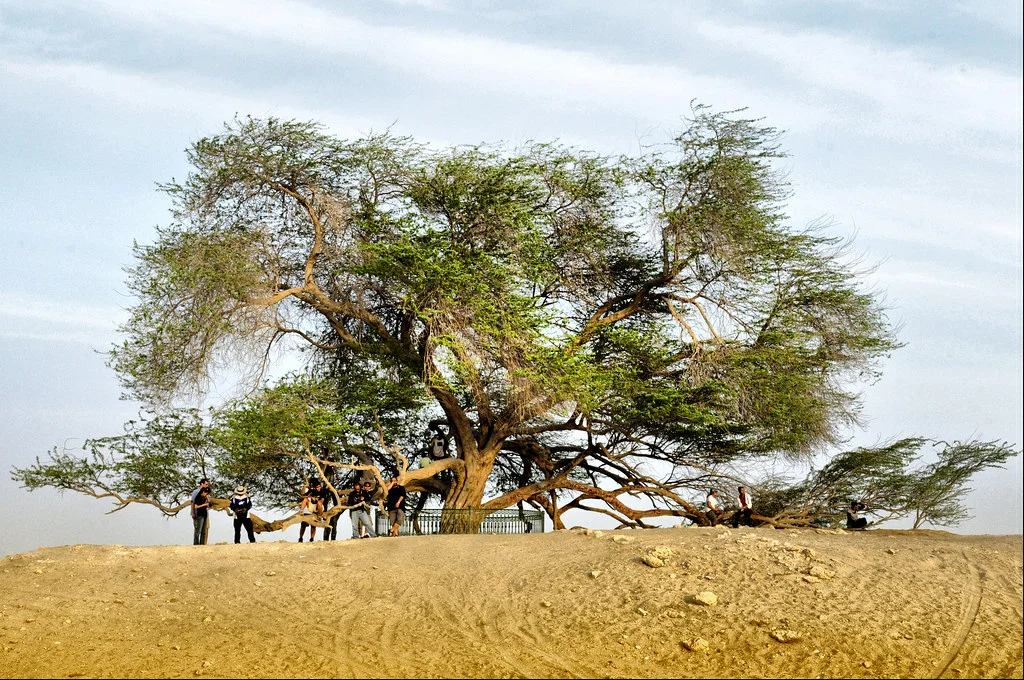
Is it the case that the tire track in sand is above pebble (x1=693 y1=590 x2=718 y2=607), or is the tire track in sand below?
below

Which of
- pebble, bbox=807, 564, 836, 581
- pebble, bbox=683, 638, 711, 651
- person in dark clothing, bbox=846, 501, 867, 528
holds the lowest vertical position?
person in dark clothing, bbox=846, 501, 867, 528

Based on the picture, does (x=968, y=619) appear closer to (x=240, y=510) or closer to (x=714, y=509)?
(x=714, y=509)

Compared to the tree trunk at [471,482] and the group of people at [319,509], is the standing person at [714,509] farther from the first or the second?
the group of people at [319,509]

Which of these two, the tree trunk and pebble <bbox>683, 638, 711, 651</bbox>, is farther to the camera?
the tree trunk

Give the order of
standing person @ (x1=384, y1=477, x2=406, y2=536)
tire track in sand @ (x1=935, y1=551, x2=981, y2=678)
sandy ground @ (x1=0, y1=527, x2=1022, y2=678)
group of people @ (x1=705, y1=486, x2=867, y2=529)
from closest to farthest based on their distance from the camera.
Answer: tire track in sand @ (x1=935, y1=551, x2=981, y2=678)
sandy ground @ (x1=0, y1=527, x2=1022, y2=678)
standing person @ (x1=384, y1=477, x2=406, y2=536)
group of people @ (x1=705, y1=486, x2=867, y2=529)

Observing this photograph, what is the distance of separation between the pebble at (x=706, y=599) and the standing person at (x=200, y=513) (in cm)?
1130

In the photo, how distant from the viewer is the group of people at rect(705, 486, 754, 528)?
2142 cm

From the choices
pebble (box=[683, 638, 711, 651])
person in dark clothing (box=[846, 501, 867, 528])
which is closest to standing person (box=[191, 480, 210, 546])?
pebble (box=[683, 638, 711, 651])

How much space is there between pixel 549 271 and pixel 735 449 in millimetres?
6122

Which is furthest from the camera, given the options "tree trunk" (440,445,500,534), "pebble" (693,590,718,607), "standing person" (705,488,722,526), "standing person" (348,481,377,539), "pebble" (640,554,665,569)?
"tree trunk" (440,445,500,534)

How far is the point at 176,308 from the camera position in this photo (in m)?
21.4

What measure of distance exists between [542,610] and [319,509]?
9.70m

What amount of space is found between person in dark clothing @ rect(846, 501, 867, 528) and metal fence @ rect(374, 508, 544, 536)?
26.1 feet

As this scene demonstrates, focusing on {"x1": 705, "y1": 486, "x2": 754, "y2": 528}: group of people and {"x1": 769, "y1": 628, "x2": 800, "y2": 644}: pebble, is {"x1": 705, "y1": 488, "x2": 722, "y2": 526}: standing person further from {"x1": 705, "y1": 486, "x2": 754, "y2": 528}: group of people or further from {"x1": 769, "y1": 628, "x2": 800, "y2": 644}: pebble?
{"x1": 769, "y1": 628, "x2": 800, "y2": 644}: pebble
